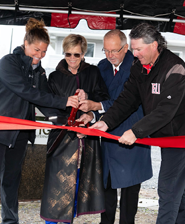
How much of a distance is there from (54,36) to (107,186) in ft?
10.4

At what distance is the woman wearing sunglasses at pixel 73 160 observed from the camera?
284cm

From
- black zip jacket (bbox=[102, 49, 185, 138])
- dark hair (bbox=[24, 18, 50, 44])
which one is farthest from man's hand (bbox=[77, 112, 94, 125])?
dark hair (bbox=[24, 18, 50, 44])

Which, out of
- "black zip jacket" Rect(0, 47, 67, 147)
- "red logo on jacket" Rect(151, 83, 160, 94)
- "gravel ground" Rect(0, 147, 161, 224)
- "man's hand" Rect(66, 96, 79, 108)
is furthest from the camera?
"gravel ground" Rect(0, 147, 161, 224)

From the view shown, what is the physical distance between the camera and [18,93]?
2.66m

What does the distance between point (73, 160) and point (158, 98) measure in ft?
3.58

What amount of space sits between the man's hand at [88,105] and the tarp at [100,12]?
149 centimetres

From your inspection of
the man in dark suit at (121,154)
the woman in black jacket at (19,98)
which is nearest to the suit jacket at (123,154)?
the man in dark suit at (121,154)

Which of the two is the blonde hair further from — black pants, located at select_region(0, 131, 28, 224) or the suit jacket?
black pants, located at select_region(0, 131, 28, 224)

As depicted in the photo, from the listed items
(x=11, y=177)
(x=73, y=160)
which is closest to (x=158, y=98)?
(x=73, y=160)

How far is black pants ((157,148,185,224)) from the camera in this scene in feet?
7.92

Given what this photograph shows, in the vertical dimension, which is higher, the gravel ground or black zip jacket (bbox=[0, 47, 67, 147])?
black zip jacket (bbox=[0, 47, 67, 147])

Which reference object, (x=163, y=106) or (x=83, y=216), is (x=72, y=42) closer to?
(x=163, y=106)

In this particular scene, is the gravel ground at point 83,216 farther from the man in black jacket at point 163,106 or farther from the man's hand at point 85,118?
the man's hand at point 85,118

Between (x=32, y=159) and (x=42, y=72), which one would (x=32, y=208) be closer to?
(x=32, y=159)
